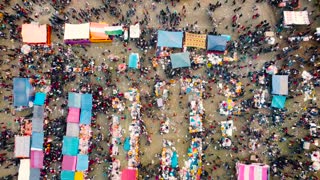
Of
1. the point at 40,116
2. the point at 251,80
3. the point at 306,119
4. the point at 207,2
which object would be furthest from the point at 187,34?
the point at 40,116

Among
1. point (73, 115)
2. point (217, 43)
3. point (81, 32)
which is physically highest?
point (81, 32)

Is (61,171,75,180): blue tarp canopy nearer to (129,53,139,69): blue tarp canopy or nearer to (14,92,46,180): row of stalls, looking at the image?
(14,92,46,180): row of stalls

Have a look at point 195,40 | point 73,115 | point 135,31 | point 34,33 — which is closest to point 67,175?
point 73,115

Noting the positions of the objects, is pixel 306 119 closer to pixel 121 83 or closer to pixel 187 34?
pixel 187 34

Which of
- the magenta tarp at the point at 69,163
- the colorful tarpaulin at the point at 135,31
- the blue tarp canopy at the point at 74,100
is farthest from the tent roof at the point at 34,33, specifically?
the magenta tarp at the point at 69,163

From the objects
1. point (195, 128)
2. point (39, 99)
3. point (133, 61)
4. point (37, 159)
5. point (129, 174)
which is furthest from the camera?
point (39, 99)

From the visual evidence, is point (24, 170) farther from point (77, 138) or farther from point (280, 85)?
point (280, 85)

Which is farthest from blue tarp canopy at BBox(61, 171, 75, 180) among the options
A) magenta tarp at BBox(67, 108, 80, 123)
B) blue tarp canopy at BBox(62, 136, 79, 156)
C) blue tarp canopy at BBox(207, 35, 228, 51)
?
blue tarp canopy at BBox(207, 35, 228, 51)

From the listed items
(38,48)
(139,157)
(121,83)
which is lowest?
(139,157)
